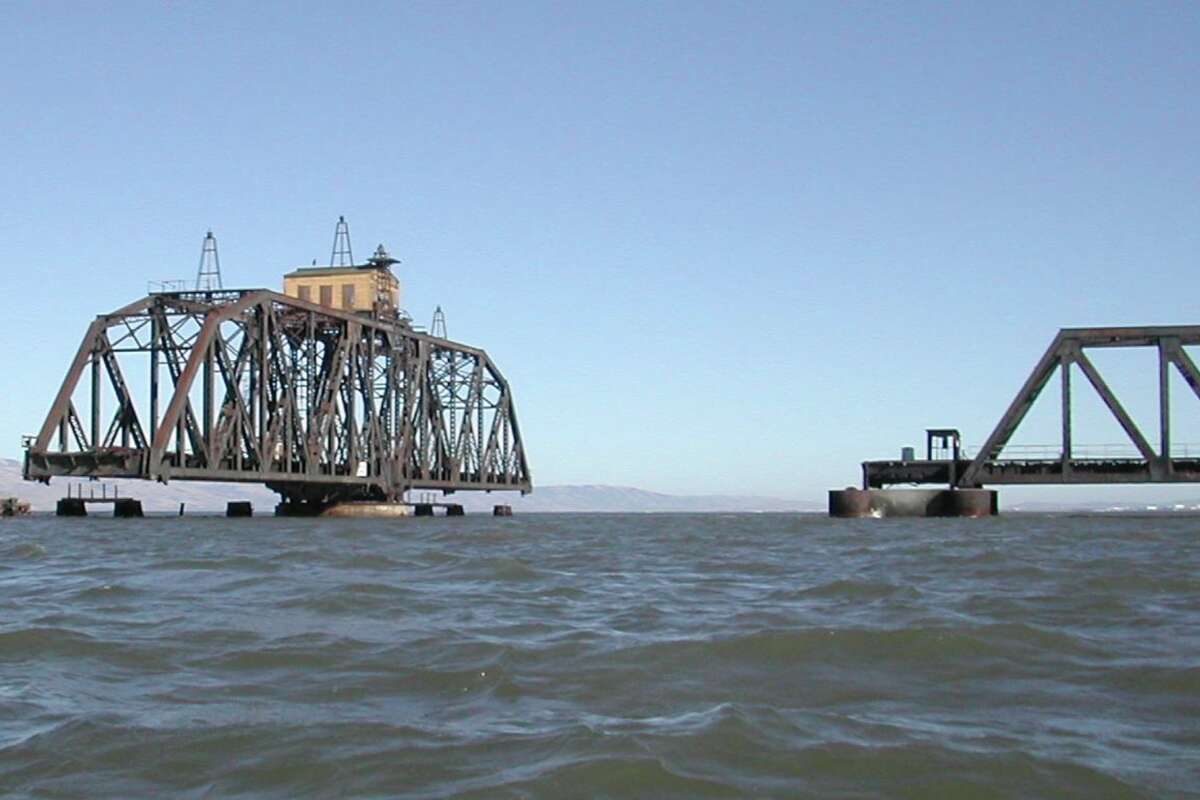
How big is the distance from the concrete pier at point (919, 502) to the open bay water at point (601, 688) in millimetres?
56826

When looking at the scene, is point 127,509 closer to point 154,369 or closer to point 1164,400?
point 154,369

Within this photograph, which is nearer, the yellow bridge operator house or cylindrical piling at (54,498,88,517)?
cylindrical piling at (54,498,88,517)

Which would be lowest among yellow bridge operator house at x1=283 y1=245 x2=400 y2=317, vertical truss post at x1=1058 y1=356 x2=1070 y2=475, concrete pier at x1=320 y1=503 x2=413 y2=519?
concrete pier at x1=320 y1=503 x2=413 y2=519

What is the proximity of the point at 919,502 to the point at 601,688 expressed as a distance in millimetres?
70946

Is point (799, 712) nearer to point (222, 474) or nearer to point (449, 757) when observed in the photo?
point (449, 757)

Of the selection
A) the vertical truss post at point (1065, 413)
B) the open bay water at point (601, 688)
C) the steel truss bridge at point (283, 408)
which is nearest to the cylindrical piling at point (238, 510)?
the steel truss bridge at point (283, 408)

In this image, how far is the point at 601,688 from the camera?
36.9 ft

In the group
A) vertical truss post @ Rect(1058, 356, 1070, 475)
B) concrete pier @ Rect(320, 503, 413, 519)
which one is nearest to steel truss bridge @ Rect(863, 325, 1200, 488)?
vertical truss post @ Rect(1058, 356, 1070, 475)

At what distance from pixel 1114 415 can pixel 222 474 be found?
2012 inches

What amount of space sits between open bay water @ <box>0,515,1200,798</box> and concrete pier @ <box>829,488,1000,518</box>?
56.8 metres

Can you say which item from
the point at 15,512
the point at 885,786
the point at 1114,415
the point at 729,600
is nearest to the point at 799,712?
the point at 885,786

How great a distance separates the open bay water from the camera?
819cm

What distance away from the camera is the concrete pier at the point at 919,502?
77938mm

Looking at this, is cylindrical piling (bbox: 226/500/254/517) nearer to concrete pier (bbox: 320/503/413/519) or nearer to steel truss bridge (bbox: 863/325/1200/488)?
concrete pier (bbox: 320/503/413/519)
